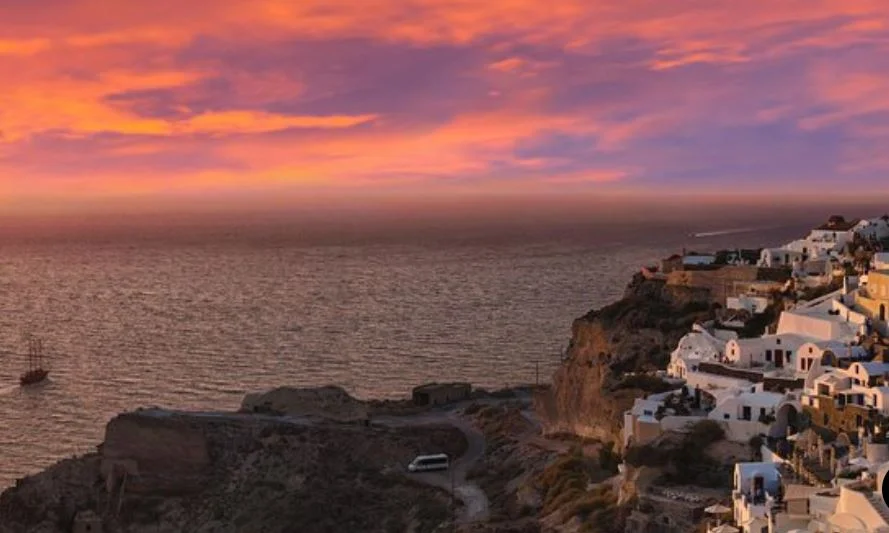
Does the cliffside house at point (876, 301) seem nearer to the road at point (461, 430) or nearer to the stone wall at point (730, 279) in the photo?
the stone wall at point (730, 279)

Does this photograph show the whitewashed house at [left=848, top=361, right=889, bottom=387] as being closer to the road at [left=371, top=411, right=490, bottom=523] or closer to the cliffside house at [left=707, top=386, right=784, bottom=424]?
the cliffside house at [left=707, top=386, right=784, bottom=424]

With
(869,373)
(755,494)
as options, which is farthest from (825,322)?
(755,494)

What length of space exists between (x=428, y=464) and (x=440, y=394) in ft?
39.6

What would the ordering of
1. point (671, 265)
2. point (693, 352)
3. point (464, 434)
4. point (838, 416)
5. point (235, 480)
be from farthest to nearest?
point (671, 265), point (464, 434), point (235, 480), point (693, 352), point (838, 416)

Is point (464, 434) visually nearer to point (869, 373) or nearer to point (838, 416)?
point (869, 373)

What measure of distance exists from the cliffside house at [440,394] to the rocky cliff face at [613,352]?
6.90 metres

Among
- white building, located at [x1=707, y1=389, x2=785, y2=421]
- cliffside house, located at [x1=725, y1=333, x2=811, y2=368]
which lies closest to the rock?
cliffside house, located at [x1=725, y1=333, x2=811, y2=368]

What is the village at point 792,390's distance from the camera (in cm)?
2406

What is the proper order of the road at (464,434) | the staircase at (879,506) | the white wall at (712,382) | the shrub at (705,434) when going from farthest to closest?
the road at (464,434) < the white wall at (712,382) < the shrub at (705,434) < the staircase at (879,506)

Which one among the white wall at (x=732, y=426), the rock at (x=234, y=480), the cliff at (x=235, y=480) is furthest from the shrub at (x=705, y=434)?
the rock at (x=234, y=480)

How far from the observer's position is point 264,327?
92.4 metres

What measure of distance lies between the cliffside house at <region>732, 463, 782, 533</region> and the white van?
21018mm

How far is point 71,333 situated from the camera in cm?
9238

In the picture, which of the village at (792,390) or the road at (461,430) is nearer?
the village at (792,390)
